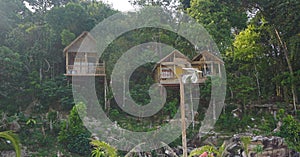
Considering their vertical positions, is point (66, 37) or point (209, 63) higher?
point (66, 37)

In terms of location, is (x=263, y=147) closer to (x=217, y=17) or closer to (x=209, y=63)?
(x=209, y=63)

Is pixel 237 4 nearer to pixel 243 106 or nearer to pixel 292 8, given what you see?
pixel 292 8

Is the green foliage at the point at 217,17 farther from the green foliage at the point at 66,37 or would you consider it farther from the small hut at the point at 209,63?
the green foliage at the point at 66,37

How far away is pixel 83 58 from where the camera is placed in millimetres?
12508

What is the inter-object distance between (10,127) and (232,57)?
28.5 ft

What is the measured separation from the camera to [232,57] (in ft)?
40.8

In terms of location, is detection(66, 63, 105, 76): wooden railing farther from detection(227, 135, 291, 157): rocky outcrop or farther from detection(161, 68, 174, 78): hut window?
detection(227, 135, 291, 157): rocky outcrop

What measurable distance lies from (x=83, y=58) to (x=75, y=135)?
440 centimetres

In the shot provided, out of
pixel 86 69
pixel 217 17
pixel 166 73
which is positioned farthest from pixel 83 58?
pixel 217 17

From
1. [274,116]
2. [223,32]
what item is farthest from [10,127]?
[274,116]

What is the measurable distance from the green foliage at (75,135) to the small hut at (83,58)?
3.09 meters

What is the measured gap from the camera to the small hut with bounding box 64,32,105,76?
12234 millimetres

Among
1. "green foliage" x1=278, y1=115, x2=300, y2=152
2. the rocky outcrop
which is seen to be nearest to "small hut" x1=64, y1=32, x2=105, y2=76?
the rocky outcrop

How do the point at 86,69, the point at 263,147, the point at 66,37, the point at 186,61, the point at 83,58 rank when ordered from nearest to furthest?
the point at 263,147
the point at 186,61
the point at 86,69
the point at 83,58
the point at 66,37
